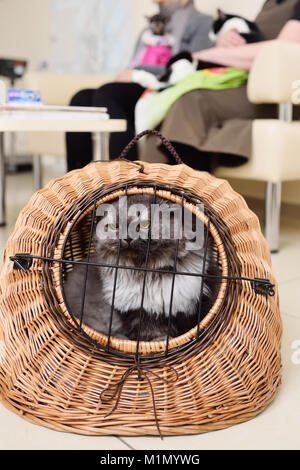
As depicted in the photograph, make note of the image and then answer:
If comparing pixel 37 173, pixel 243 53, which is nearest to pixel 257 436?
pixel 243 53

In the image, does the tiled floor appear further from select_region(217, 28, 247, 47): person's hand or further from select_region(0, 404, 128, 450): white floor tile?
select_region(217, 28, 247, 47): person's hand

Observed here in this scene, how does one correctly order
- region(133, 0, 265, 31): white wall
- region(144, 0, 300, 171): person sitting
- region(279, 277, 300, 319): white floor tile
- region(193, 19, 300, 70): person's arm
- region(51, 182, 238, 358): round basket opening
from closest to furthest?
1. region(51, 182, 238, 358): round basket opening
2. region(279, 277, 300, 319): white floor tile
3. region(144, 0, 300, 171): person sitting
4. region(193, 19, 300, 70): person's arm
5. region(133, 0, 265, 31): white wall

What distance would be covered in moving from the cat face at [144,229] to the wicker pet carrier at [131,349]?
74 mm

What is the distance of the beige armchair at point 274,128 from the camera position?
69.6 inches

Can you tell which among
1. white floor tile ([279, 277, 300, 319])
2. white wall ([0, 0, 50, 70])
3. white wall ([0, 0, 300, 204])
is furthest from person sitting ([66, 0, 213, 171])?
white wall ([0, 0, 50, 70])

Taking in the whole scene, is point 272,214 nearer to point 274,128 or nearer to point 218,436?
point 274,128

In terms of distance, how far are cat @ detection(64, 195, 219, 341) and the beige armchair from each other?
0.95 metres

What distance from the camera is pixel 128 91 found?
2.31 metres

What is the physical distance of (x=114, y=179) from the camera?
3.14 ft

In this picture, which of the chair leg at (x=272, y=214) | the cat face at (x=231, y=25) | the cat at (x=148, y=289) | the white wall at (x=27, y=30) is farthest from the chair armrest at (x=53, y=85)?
the white wall at (x=27, y=30)

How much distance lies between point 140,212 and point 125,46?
3640 millimetres

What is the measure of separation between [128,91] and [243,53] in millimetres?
587

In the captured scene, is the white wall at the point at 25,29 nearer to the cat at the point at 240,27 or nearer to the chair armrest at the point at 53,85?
the chair armrest at the point at 53,85

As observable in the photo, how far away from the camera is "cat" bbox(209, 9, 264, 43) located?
7.20 ft
